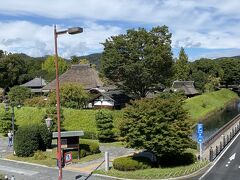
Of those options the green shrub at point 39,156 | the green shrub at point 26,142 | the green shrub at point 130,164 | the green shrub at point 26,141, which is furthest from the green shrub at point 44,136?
the green shrub at point 130,164

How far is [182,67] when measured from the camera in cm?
10875

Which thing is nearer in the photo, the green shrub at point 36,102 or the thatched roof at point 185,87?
the green shrub at point 36,102

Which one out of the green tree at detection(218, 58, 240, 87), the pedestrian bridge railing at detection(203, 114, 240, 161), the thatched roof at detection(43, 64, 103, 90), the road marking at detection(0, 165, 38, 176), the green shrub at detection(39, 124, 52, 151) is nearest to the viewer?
the road marking at detection(0, 165, 38, 176)

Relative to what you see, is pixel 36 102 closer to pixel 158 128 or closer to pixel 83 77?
pixel 83 77

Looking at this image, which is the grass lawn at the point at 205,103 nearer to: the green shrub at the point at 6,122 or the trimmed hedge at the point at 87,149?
the green shrub at the point at 6,122

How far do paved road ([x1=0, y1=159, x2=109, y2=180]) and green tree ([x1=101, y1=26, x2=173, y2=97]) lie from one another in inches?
1048

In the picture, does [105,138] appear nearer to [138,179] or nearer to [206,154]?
[206,154]

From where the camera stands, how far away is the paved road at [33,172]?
82.8ft

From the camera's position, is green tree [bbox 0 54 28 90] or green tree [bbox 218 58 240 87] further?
green tree [bbox 218 58 240 87]

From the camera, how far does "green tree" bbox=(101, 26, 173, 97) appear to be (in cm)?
5275

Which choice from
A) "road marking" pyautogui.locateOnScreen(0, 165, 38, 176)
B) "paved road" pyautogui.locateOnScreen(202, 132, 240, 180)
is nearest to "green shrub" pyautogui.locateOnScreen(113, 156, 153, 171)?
"paved road" pyautogui.locateOnScreen(202, 132, 240, 180)

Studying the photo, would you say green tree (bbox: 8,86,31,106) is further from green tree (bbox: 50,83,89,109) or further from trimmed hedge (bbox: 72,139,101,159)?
trimmed hedge (bbox: 72,139,101,159)

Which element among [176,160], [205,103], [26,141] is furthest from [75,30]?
[205,103]

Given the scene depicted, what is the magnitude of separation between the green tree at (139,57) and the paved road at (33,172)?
87.3 ft
